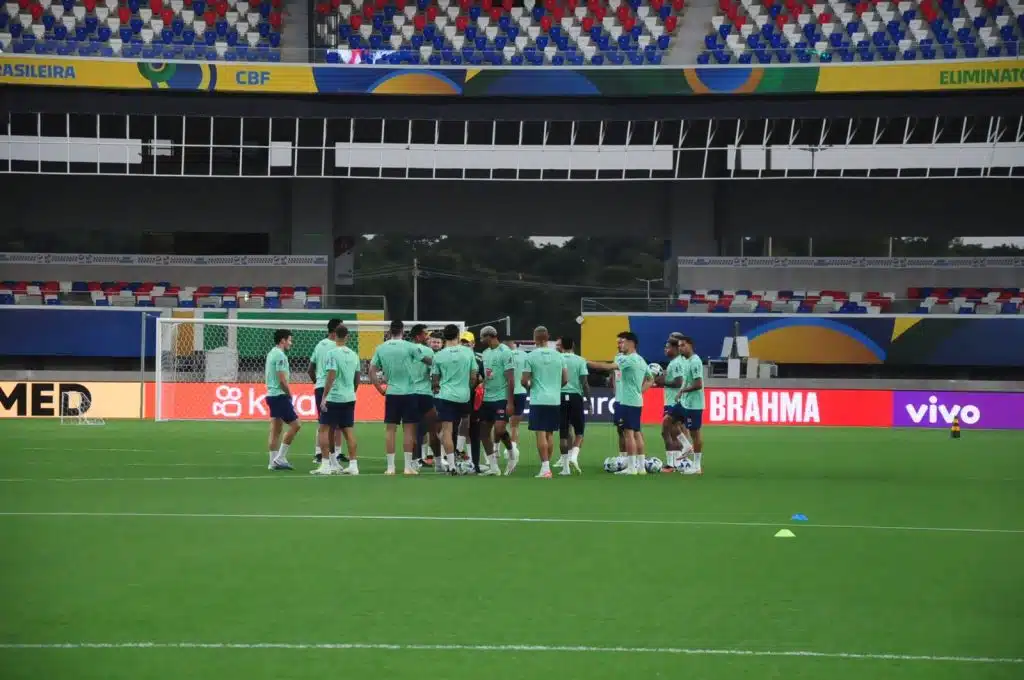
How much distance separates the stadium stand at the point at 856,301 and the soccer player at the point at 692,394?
29.4 meters

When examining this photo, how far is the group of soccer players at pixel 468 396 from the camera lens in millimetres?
19625

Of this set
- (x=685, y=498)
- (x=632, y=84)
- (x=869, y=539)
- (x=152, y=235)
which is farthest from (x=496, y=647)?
(x=152, y=235)

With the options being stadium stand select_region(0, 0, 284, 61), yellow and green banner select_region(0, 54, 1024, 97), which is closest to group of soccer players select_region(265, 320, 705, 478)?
yellow and green banner select_region(0, 54, 1024, 97)

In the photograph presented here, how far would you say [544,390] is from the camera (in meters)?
19.6

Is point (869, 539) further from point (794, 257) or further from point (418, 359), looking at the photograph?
point (794, 257)

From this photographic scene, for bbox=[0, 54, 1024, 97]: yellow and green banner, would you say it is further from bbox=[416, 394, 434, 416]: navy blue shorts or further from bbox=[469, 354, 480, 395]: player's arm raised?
bbox=[416, 394, 434, 416]: navy blue shorts

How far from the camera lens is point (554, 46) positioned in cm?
5038

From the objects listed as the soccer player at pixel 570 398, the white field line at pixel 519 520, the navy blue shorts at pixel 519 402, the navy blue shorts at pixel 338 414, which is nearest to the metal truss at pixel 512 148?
the navy blue shorts at pixel 519 402

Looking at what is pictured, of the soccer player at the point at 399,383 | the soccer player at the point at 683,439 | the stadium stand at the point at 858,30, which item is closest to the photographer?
the soccer player at the point at 399,383

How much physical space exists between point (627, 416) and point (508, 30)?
33103 mm

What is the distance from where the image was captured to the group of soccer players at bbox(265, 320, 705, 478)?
19625mm

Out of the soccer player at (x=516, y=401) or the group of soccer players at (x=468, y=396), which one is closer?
the group of soccer players at (x=468, y=396)

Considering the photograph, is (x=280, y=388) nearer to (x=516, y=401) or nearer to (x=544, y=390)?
(x=544, y=390)

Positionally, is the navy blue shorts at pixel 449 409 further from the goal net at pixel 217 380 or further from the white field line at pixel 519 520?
the goal net at pixel 217 380
